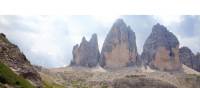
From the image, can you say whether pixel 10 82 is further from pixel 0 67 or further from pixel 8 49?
→ pixel 8 49

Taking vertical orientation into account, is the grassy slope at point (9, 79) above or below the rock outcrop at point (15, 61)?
below

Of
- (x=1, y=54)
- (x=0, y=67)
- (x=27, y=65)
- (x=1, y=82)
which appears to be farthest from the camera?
(x=27, y=65)

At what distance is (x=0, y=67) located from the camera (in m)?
47.1

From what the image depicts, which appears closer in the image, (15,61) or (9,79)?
(9,79)

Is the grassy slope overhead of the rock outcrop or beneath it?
beneath

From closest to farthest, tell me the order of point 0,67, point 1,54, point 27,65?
point 0,67
point 1,54
point 27,65

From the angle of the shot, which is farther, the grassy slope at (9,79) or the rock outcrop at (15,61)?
the rock outcrop at (15,61)

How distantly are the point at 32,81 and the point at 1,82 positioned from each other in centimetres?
1474

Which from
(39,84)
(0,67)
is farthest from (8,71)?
(39,84)

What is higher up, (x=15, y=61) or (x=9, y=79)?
(x=15, y=61)

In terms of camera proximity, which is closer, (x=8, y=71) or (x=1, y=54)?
(x=8, y=71)

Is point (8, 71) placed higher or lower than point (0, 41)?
lower

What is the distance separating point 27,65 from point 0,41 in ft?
14.0

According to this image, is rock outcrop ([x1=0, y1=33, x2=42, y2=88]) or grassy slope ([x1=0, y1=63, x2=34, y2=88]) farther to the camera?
rock outcrop ([x1=0, y1=33, x2=42, y2=88])
